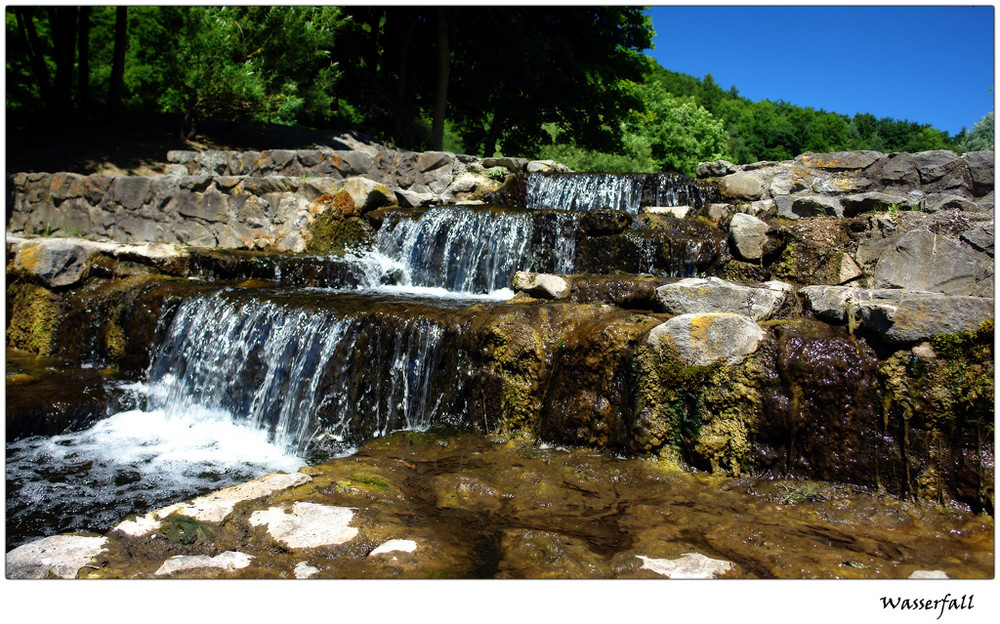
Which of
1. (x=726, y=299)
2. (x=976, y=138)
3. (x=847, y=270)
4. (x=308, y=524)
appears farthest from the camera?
(x=976, y=138)

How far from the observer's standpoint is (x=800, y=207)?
7527mm

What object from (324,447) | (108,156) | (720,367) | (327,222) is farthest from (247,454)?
(108,156)

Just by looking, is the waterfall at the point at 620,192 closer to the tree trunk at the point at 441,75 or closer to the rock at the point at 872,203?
the rock at the point at 872,203

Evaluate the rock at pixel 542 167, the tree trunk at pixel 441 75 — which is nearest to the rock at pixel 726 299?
the rock at pixel 542 167

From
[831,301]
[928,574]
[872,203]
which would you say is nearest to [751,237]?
[872,203]

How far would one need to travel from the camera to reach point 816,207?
292 inches

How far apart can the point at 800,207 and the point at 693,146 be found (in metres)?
20.5

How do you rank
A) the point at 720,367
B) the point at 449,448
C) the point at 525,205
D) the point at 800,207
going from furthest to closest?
the point at 525,205, the point at 800,207, the point at 449,448, the point at 720,367

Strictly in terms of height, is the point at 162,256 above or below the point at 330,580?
above

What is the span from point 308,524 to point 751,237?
5817 mm

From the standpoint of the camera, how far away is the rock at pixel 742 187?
916cm

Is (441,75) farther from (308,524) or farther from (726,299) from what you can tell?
(308,524)

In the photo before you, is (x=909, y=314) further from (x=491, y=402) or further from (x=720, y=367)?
(x=491, y=402)

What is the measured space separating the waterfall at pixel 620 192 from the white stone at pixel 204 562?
7.35m
